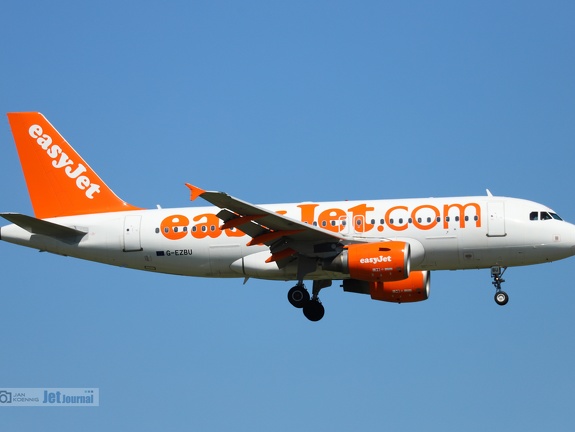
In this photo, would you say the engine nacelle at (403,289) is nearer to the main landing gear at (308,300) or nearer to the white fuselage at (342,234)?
the main landing gear at (308,300)

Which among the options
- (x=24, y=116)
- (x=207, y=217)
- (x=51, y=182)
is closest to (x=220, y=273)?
(x=207, y=217)

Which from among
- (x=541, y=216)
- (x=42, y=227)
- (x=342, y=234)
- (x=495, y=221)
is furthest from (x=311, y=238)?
(x=42, y=227)

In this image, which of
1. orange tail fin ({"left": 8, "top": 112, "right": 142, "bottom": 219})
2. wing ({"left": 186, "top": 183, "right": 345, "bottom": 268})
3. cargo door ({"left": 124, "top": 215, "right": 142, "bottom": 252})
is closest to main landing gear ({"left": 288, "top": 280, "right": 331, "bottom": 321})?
wing ({"left": 186, "top": 183, "right": 345, "bottom": 268})

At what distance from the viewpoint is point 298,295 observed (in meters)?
43.7

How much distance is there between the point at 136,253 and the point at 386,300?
10.4 metres

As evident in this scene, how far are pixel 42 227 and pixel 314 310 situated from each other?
445 inches

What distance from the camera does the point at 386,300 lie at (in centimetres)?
4634

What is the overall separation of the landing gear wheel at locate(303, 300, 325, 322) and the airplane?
0.13 ft

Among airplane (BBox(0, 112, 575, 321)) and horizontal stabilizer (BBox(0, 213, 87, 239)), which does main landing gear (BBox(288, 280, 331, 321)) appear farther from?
horizontal stabilizer (BBox(0, 213, 87, 239))

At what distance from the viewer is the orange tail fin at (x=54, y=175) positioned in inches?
1858

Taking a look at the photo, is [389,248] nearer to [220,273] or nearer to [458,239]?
[458,239]

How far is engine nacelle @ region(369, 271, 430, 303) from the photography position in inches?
1810

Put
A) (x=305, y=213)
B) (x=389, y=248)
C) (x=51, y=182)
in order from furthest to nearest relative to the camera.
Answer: (x=51, y=182) → (x=305, y=213) → (x=389, y=248)

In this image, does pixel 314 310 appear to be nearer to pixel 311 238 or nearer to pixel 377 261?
pixel 311 238
